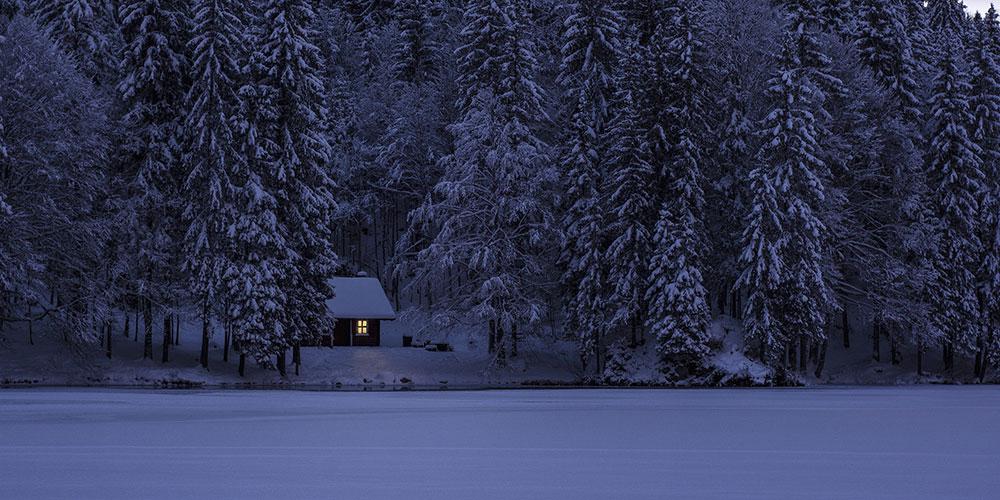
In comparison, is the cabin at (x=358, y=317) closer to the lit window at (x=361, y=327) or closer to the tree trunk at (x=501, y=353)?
the lit window at (x=361, y=327)

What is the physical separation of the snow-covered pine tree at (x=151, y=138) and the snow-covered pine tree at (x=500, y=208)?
38.2 ft

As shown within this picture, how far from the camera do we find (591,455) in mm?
12086

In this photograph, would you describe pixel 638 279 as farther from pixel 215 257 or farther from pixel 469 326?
pixel 215 257

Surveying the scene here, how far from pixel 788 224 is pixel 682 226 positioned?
4.52 meters

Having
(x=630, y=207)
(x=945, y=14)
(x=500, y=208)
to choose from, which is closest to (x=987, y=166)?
(x=630, y=207)

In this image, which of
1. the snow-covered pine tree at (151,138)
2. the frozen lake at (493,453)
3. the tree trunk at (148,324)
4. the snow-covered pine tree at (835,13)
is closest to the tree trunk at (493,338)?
the snow-covered pine tree at (151,138)

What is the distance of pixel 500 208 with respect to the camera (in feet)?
156

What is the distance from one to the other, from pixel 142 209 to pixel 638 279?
21988 mm

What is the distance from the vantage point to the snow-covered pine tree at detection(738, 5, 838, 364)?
141 feet

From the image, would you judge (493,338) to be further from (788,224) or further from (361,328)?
(788,224)

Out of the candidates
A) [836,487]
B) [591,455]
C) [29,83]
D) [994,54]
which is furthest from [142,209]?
[994,54]

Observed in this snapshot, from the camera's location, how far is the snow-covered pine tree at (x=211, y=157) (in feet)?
140

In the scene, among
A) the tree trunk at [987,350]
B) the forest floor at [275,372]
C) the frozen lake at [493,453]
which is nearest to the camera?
the frozen lake at [493,453]

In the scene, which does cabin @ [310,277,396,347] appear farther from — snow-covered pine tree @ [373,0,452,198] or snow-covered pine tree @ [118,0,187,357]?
snow-covered pine tree @ [118,0,187,357]
